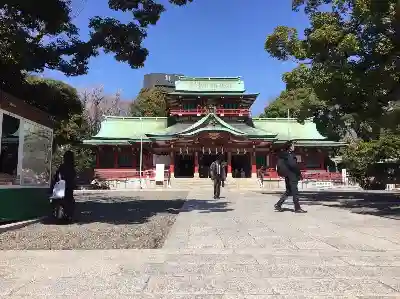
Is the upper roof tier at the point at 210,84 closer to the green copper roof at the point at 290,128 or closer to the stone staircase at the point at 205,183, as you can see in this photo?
the green copper roof at the point at 290,128

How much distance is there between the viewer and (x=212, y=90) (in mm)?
41625

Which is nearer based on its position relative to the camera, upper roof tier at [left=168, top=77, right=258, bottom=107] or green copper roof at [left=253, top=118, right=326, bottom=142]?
green copper roof at [left=253, top=118, right=326, bottom=142]

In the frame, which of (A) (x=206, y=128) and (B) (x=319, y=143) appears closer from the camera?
(A) (x=206, y=128)

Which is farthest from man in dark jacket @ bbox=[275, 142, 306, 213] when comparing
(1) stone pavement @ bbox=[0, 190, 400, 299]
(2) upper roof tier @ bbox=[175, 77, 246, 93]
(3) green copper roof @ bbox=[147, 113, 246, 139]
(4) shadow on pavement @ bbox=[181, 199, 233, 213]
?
(2) upper roof tier @ bbox=[175, 77, 246, 93]

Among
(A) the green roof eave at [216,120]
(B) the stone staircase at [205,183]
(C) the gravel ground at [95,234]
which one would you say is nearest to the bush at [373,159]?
(B) the stone staircase at [205,183]

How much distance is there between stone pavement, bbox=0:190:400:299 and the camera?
455 cm

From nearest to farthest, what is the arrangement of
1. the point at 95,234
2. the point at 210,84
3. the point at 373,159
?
the point at 95,234, the point at 373,159, the point at 210,84

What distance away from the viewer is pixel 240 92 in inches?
1610

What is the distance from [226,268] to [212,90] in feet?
121

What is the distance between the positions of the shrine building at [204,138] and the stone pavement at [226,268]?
2843 centimetres

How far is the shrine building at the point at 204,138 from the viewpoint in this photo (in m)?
37.3

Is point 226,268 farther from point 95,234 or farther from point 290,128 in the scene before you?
point 290,128

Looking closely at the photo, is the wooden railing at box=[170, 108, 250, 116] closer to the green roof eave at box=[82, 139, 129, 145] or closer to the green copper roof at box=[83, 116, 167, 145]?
the green copper roof at box=[83, 116, 167, 145]

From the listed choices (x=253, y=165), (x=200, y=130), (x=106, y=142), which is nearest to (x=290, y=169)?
(x=200, y=130)
